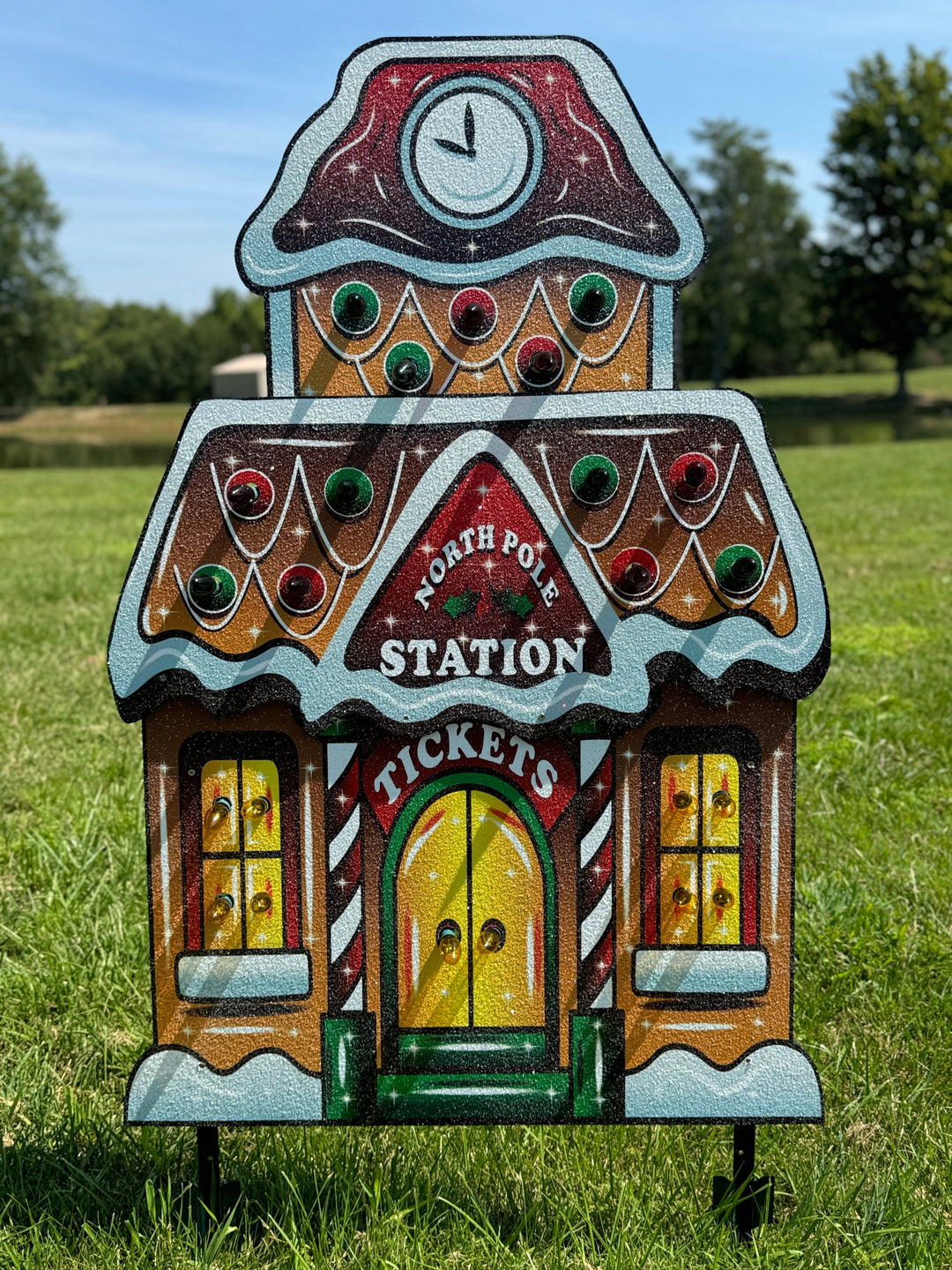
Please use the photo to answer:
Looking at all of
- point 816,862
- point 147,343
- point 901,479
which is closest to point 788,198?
point 147,343

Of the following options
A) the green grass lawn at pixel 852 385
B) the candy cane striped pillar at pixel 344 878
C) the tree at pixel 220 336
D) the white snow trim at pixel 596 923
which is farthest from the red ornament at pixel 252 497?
the tree at pixel 220 336

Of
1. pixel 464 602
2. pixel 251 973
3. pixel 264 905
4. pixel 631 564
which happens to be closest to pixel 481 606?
pixel 464 602

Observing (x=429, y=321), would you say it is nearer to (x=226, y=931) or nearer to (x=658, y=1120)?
(x=226, y=931)

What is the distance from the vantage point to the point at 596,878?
6.07 ft

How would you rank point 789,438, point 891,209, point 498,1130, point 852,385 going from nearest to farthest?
point 498,1130 < point 789,438 < point 891,209 < point 852,385

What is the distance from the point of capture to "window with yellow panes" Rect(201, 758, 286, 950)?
1837 mm

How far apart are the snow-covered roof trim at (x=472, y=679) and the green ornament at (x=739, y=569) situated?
47 mm

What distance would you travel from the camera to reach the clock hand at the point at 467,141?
1.82 metres

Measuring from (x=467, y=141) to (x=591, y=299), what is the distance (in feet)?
1.06

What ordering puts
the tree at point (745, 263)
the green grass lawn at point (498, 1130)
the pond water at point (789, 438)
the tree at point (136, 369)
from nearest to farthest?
the green grass lawn at point (498, 1130) → the pond water at point (789, 438) → the tree at point (745, 263) → the tree at point (136, 369)

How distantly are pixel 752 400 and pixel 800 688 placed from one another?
462mm

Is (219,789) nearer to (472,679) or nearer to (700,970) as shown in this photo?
(472,679)

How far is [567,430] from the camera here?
1.81 m

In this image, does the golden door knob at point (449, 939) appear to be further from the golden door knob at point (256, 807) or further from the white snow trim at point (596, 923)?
the golden door knob at point (256, 807)
